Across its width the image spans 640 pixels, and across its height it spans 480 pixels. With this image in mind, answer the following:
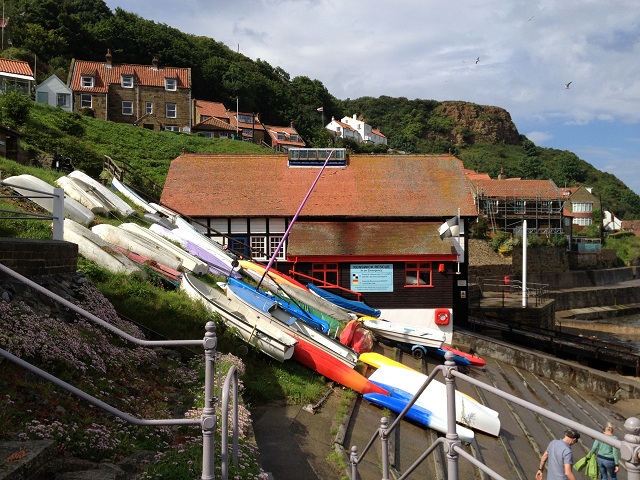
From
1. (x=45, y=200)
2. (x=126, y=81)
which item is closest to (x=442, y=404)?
(x=45, y=200)

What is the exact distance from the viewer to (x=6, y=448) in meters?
3.78

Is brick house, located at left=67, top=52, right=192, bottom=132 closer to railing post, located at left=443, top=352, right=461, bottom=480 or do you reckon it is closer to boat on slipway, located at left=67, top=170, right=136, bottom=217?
boat on slipway, located at left=67, top=170, right=136, bottom=217

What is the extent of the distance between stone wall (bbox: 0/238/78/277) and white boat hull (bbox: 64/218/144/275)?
2.75 m

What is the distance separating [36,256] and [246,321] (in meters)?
4.67

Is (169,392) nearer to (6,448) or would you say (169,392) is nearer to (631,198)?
(6,448)

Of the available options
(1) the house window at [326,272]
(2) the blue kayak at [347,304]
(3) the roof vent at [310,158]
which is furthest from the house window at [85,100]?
(2) the blue kayak at [347,304]

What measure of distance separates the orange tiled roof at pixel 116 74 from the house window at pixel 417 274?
1636 inches

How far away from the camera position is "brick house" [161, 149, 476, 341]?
65.3 ft

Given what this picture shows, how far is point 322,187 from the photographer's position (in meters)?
24.1

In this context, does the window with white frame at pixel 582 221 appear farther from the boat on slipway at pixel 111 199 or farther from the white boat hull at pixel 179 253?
the white boat hull at pixel 179 253

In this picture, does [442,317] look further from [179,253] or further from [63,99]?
[63,99]

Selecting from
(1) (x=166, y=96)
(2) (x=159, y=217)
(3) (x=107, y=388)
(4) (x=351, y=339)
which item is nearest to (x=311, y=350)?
(4) (x=351, y=339)

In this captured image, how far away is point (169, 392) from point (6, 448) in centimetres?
344

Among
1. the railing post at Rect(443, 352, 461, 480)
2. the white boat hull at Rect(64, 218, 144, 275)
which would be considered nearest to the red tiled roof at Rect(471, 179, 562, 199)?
the white boat hull at Rect(64, 218, 144, 275)
